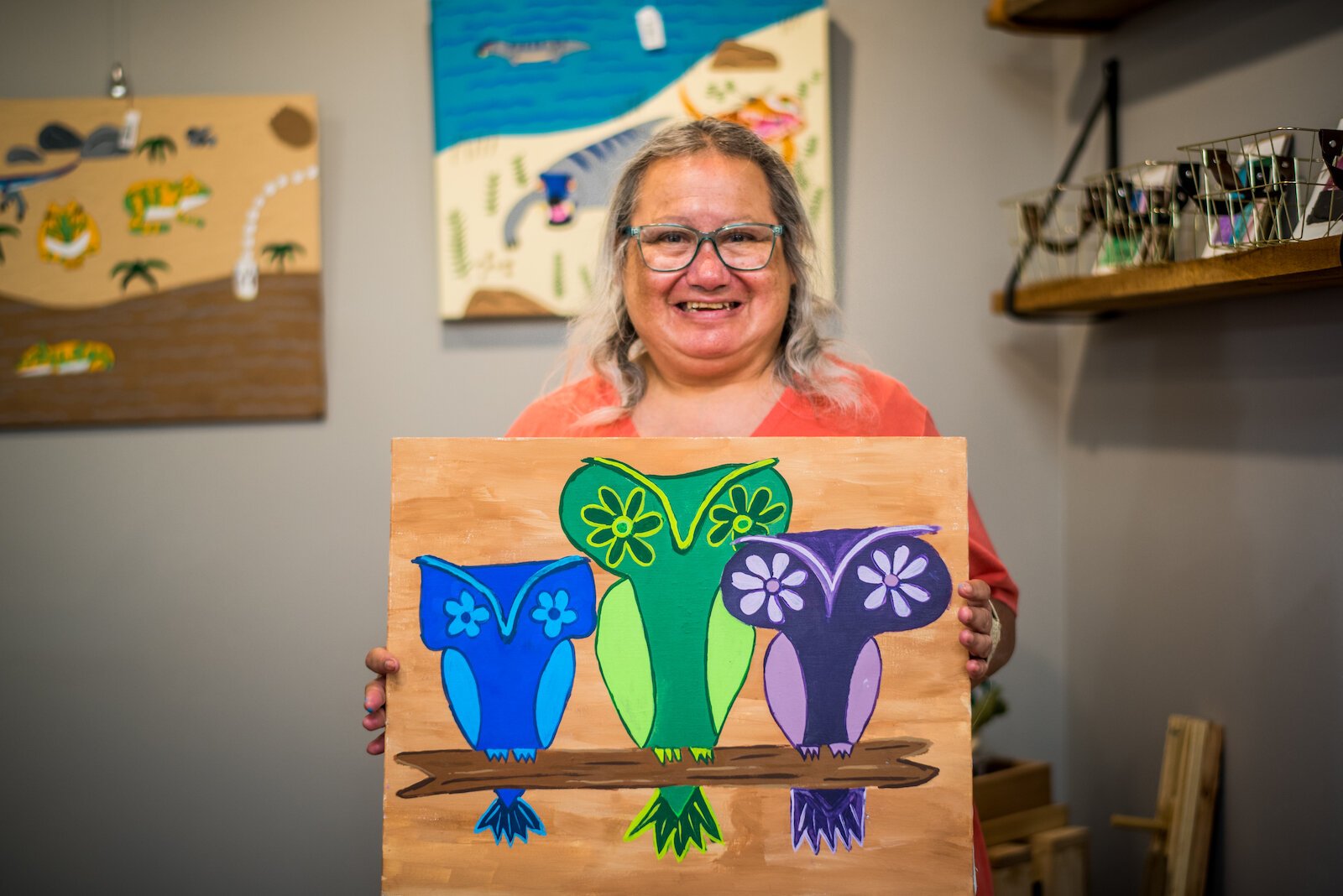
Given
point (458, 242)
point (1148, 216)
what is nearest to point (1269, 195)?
point (1148, 216)

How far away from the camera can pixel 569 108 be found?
2209 millimetres

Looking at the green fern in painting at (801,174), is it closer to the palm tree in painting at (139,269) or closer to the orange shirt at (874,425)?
the orange shirt at (874,425)

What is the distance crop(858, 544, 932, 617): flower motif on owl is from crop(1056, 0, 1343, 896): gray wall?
32.0 inches

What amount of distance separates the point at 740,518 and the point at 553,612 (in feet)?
0.77

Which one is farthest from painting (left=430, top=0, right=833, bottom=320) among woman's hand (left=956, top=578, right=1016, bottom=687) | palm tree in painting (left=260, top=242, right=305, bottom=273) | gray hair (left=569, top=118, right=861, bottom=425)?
woman's hand (left=956, top=578, right=1016, bottom=687)

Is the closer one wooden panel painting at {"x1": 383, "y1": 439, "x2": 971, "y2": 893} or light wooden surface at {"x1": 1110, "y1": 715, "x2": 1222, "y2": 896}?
wooden panel painting at {"x1": 383, "y1": 439, "x2": 971, "y2": 893}

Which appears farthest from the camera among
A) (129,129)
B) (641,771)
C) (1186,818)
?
(129,129)

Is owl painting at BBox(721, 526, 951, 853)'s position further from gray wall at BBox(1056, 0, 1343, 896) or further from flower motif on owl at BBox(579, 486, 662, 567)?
gray wall at BBox(1056, 0, 1343, 896)

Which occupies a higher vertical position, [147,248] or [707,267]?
[147,248]

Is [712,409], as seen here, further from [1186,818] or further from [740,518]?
[1186,818]

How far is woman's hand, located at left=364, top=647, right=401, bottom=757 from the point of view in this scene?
1.17m

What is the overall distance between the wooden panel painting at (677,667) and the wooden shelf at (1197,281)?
599mm

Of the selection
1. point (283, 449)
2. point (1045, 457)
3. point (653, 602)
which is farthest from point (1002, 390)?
point (283, 449)

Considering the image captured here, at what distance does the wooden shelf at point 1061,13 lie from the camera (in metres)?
1.98
